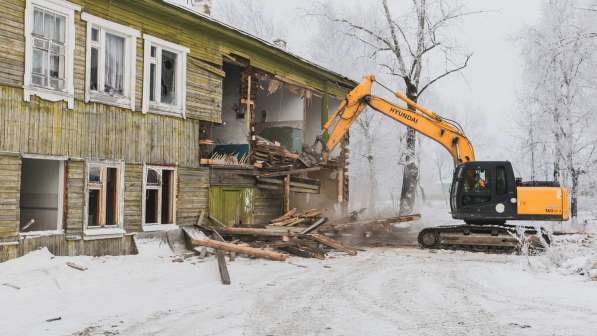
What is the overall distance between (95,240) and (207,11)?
10.5 meters

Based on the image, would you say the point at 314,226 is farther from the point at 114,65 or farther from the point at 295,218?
the point at 114,65

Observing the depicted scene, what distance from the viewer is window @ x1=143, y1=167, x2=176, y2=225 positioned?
1508 centimetres

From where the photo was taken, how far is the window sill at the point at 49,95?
1175 centimetres

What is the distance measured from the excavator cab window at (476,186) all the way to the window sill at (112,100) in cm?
1033

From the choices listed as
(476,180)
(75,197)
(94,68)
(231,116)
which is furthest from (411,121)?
(75,197)

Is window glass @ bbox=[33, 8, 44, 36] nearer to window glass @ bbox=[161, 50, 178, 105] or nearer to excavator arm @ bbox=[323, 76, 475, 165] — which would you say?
window glass @ bbox=[161, 50, 178, 105]

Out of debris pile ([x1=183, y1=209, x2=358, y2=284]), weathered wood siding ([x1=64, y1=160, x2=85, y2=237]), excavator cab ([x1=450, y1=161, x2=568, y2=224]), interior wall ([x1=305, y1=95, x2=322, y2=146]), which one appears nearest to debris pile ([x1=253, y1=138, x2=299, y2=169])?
debris pile ([x1=183, y1=209, x2=358, y2=284])

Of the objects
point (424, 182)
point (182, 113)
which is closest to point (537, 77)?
point (182, 113)

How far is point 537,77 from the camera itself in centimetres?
3278

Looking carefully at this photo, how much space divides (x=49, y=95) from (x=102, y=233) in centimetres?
355

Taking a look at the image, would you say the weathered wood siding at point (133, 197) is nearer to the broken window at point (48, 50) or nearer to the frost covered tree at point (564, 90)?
the broken window at point (48, 50)

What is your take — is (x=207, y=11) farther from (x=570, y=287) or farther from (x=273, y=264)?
(x=570, y=287)

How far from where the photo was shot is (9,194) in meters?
11.3

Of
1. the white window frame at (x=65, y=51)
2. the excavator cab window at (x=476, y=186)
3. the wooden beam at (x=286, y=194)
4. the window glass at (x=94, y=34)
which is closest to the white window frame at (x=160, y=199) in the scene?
the white window frame at (x=65, y=51)
